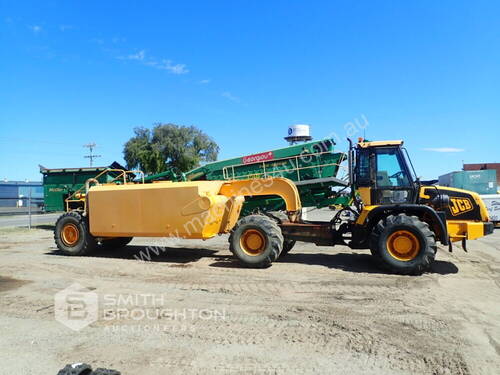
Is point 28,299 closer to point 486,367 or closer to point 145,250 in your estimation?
point 145,250

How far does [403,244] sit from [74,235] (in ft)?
26.2

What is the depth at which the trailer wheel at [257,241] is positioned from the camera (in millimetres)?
8047

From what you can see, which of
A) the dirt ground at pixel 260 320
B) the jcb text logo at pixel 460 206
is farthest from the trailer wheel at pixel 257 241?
the jcb text logo at pixel 460 206

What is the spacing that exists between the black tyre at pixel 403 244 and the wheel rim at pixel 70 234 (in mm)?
7334

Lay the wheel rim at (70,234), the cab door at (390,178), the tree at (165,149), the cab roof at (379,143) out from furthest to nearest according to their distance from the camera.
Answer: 1. the tree at (165,149)
2. the wheel rim at (70,234)
3. the cab roof at (379,143)
4. the cab door at (390,178)

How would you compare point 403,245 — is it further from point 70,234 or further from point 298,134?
point 298,134

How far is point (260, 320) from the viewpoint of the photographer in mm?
4930

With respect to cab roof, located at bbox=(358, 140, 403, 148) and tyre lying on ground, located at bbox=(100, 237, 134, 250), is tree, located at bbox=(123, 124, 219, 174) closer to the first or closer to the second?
tyre lying on ground, located at bbox=(100, 237, 134, 250)

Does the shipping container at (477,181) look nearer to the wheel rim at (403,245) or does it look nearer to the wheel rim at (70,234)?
the wheel rim at (403,245)

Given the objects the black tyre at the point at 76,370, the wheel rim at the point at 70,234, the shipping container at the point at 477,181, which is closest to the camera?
the black tyre at the point at 76,370

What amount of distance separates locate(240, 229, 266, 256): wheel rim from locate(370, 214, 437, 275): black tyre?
2.26 meters

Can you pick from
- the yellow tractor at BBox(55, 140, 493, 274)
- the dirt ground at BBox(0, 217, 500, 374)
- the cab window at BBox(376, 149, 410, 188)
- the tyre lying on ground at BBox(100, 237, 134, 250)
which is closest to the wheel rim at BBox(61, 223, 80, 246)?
the yellow tractor at BBox(55, 140, 493, 274)

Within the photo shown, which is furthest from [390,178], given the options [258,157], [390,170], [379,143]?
[258,157]

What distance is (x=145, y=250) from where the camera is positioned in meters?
10.9
